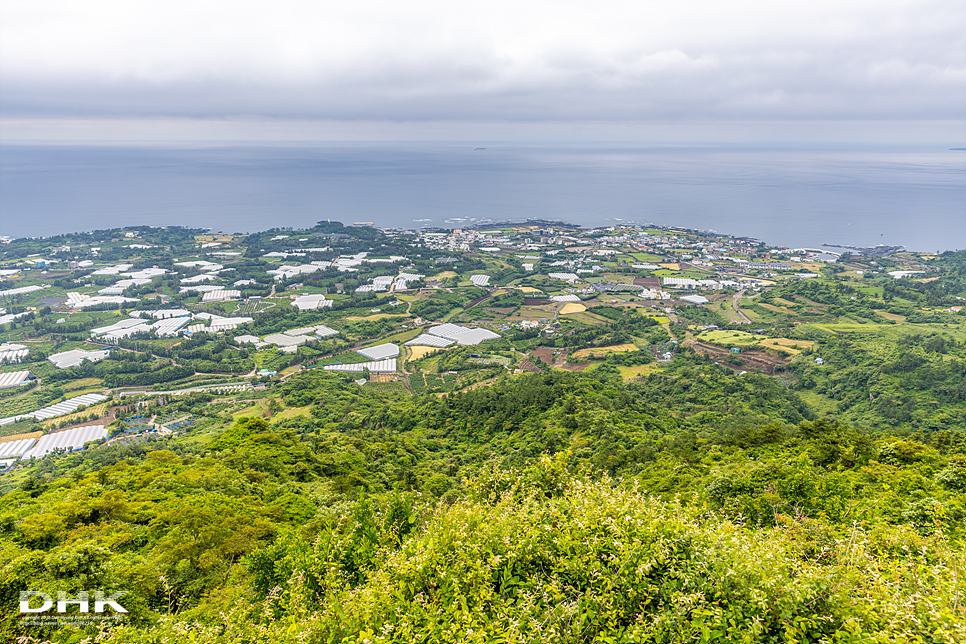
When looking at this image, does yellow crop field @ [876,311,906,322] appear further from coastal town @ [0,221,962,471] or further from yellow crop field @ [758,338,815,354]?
yellow crop field @ [758,338,815,354]

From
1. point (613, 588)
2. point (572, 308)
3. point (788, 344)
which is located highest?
point (613, 588)

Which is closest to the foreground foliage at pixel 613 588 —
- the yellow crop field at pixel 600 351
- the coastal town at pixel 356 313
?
the coastal town at pixel 356 313

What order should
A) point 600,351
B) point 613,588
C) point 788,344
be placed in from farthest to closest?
1. point 600,351
2. point 788,344
3. point 613,588

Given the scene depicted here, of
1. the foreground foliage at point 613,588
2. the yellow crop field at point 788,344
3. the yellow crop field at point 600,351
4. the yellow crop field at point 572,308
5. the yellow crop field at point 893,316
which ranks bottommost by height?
the yellow crop field at point 600,351

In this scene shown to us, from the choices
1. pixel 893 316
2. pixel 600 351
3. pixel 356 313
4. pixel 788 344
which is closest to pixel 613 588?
pixel 600 351

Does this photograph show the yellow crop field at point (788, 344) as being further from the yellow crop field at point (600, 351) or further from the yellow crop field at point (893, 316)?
the yellow crop field at point (893, 316)

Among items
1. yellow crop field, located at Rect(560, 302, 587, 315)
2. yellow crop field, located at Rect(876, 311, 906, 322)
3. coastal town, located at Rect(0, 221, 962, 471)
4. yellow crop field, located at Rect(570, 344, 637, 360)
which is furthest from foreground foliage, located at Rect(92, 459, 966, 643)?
yellow crop field, located at Rect(876, 311, 906, 322)

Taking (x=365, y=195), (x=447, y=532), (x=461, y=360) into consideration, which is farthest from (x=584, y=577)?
(x=365, y=195)

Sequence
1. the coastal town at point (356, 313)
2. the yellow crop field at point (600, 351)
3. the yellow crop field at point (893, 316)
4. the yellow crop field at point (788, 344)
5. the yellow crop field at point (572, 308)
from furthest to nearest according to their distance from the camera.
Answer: the yellow crop field at point (572, 308) < the yellow crop field at point (893, 316) < the yellow crop field at point (600, 351) < the yellow crop field at point (788, 344) < the coastal town at point (356, 313)

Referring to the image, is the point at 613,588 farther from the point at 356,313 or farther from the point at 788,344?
the point at 356,313

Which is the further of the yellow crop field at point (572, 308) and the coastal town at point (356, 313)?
the yellow crop field at point (572, 308)

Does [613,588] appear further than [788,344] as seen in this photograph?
No
